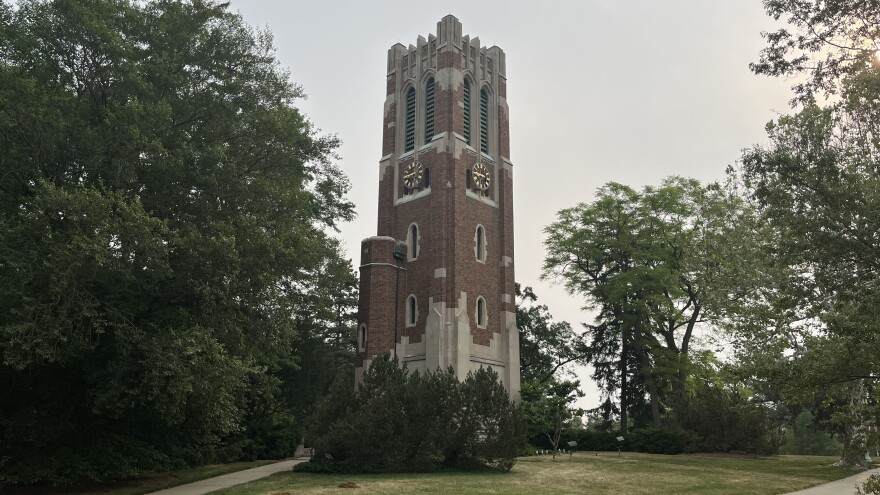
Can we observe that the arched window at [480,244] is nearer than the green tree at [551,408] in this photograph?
No

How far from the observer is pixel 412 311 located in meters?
34.2

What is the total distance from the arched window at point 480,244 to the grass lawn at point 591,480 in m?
12.4

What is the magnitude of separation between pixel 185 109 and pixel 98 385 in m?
8.19

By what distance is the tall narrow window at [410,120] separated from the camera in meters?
37.8

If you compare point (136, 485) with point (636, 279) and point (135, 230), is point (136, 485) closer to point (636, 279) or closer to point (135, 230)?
point (135, 230)

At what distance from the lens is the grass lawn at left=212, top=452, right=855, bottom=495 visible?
1670 centimetres

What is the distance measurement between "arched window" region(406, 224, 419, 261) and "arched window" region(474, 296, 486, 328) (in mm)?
3792

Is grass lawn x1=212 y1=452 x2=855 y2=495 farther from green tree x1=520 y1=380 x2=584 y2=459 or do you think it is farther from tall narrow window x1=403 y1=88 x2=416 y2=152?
tall narrow window x1=403 y1=88 x2=416 y2=152

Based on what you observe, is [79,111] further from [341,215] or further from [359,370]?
[359,370]

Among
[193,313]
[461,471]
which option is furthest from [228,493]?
[461,471]

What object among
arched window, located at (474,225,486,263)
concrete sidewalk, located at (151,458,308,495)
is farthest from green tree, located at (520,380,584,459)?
concrete sidewalk, located at (151,458,308,495)

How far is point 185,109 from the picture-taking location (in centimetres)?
2050

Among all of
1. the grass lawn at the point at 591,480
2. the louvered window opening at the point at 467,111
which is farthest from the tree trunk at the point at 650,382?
the louvered window opening at the point at 467,111

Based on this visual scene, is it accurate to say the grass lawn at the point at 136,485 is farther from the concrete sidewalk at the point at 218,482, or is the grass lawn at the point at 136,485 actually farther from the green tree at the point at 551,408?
the green tree at the point at 551,408
